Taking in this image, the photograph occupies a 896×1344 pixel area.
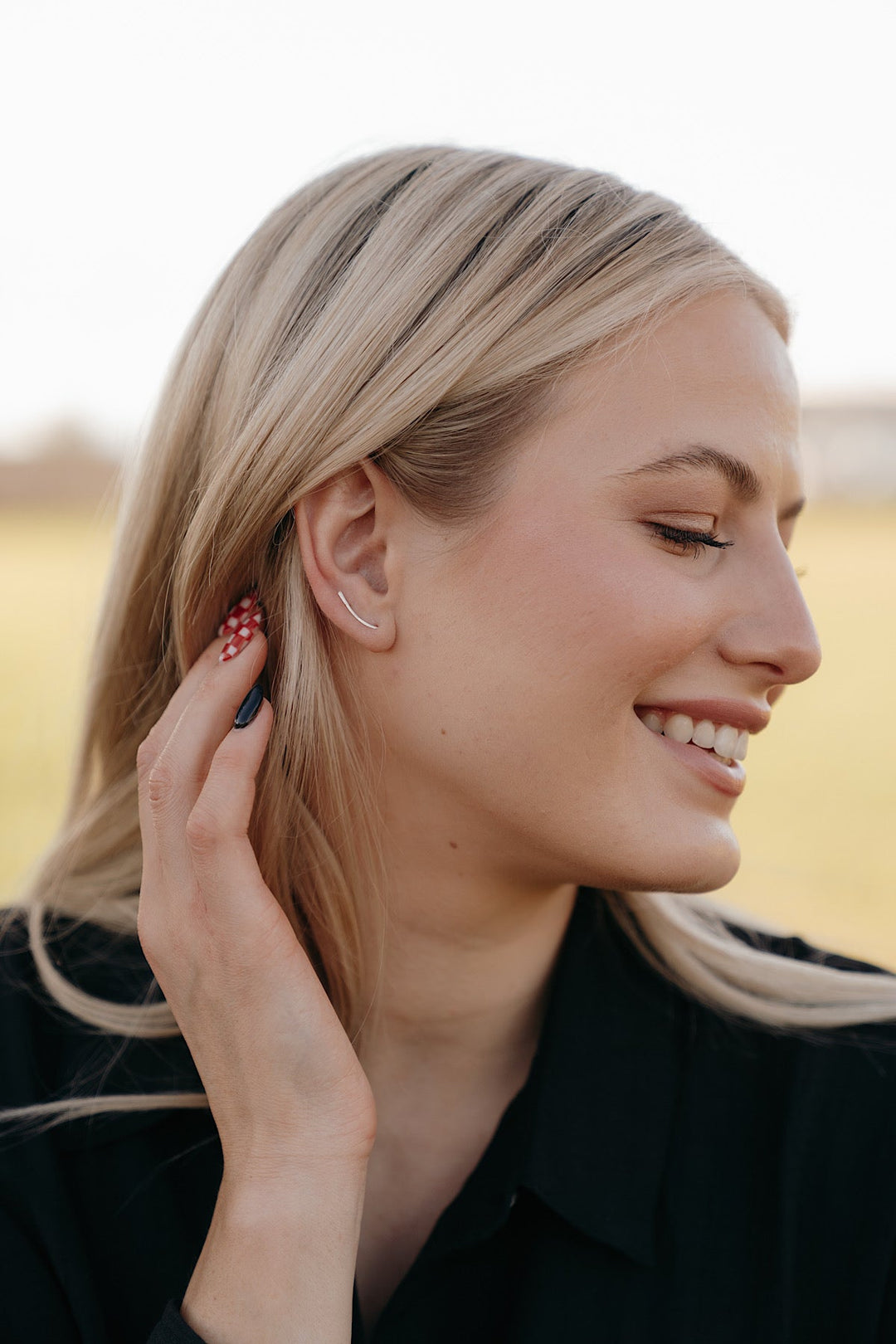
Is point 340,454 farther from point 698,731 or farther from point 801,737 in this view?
point 801,737

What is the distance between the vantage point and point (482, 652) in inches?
68.6

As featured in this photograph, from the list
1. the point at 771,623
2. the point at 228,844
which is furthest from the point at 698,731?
the point at 228,844

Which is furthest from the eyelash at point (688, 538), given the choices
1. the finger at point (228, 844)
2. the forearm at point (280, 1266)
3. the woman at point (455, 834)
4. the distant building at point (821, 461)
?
the distant building at point (821, 461)

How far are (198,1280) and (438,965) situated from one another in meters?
0.63

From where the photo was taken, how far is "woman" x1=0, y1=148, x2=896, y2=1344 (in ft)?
5.58

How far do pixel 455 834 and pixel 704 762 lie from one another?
42 centimetres

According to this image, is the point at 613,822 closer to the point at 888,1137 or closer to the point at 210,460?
the point at 888,1137

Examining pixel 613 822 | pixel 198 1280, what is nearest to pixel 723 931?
pixel 613 822

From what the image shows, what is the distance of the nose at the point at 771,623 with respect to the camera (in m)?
1.75

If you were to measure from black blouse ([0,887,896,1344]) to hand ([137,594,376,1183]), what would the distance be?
0.26 meters

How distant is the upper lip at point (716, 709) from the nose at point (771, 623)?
71 millimetres

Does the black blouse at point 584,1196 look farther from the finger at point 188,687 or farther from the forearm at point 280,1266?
the finger at point 188,687

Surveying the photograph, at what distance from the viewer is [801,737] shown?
1844 centimetres

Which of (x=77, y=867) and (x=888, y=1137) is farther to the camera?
(x=77, y=867)
